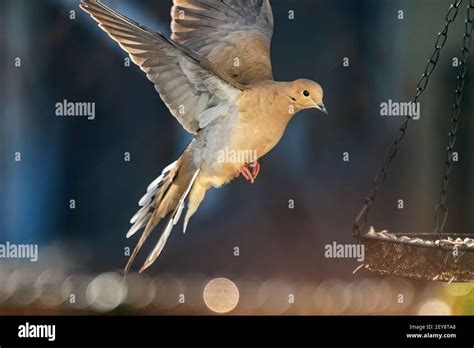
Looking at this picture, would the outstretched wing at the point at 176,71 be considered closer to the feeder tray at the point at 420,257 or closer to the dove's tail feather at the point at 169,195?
the dove's tail feather at the point at 169,195

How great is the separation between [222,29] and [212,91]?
40 cm

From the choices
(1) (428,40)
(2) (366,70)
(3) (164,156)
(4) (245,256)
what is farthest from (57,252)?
(1) (428,40)

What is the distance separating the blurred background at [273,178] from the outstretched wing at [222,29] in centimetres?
39

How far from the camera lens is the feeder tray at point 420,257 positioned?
191cm

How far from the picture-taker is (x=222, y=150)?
8.63 feet

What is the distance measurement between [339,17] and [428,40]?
1.40 feet

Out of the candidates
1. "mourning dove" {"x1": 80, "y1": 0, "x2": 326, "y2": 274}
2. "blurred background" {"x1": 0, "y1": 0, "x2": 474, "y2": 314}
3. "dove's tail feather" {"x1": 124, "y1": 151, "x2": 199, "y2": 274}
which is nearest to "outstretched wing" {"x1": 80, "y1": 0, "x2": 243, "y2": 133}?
"mourning dove" {"x1": 80, "y1": 0, "x2": 326, "y2": 274}

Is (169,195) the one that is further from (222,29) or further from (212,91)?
(222,29)

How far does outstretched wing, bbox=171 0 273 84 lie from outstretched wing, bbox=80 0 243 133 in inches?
9.8

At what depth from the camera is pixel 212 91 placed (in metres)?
2.54

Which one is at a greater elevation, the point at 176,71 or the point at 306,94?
the point at 176,71

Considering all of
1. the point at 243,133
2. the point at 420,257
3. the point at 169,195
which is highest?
the point at 243,133

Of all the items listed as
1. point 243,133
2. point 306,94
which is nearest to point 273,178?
point 243,133

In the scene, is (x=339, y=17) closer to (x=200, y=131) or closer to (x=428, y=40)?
(x=428, y=40)
